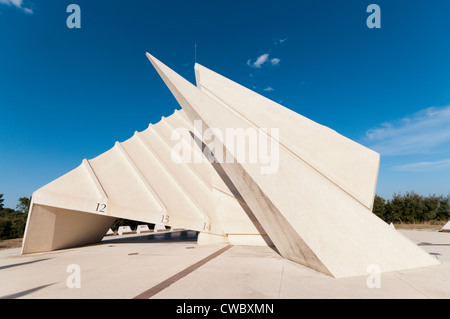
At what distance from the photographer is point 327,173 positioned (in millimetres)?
8016

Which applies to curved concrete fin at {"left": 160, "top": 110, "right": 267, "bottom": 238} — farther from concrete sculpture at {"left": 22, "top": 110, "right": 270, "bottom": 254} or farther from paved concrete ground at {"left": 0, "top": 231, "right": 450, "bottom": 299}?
paved concrete ground at {"left": 0, "top": 231, "right": 450, "bottom": 299}

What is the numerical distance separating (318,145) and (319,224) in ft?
15.1

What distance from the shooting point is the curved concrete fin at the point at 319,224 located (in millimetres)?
5008

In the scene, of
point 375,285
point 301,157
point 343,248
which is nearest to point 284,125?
point 301,157

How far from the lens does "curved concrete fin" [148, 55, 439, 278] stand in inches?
197

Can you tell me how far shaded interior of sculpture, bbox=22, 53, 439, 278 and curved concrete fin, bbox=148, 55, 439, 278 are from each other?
0.03m

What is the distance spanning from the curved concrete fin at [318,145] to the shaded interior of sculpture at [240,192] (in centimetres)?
4

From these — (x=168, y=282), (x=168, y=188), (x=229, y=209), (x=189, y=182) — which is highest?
(x=189, y=182)

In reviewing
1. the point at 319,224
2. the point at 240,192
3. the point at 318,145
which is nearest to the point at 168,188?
the point at 240,192

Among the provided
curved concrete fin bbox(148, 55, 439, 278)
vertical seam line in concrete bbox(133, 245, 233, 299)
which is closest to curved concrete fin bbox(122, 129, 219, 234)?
vertical seam line in concrete bbox(133, 245, 233, 299)

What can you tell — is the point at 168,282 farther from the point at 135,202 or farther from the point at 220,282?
the point at 135,202

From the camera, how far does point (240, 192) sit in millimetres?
7270

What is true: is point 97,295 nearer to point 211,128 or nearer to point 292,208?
point 292,208

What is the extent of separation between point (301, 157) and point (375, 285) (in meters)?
5.02
